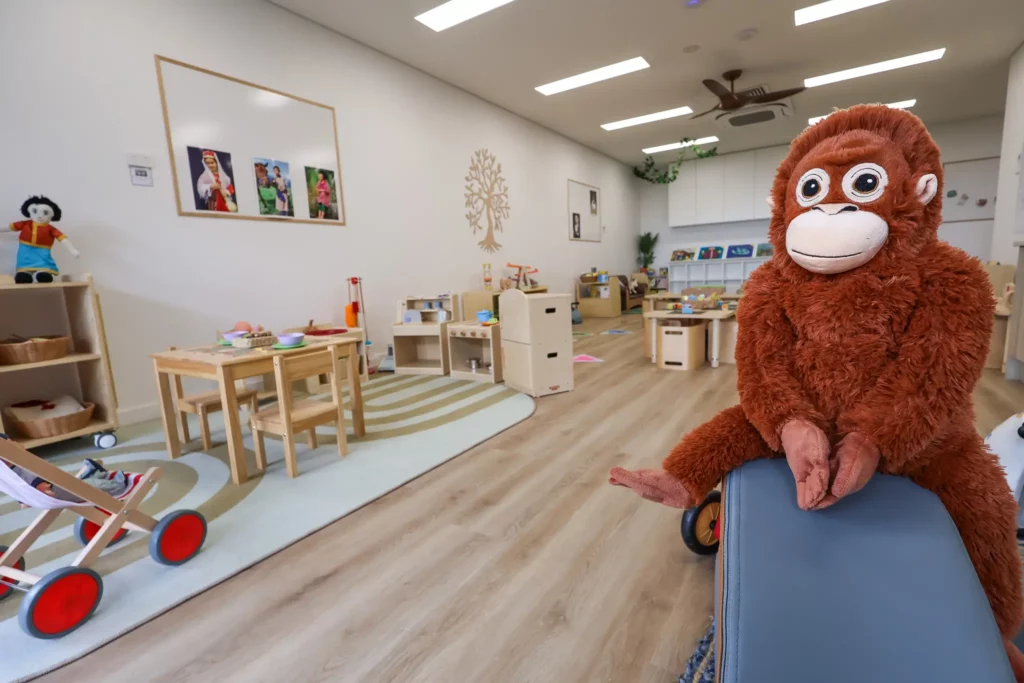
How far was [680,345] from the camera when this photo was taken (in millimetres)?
3928

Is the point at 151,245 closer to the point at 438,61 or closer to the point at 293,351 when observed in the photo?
the point at 293,351

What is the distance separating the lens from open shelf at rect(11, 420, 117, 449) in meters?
2.29

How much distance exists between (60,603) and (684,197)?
977cm

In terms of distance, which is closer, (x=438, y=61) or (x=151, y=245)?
(x=151, y=245)

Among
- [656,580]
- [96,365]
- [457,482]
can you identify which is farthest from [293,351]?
[656,580]

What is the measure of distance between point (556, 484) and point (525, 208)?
5.05 metres

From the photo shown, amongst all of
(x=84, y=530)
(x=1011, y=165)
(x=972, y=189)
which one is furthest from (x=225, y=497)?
(x=972, y=189)

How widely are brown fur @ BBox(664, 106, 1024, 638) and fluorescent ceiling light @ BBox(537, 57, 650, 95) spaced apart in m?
4.38

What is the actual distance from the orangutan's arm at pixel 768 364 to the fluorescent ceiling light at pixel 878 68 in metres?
5.64

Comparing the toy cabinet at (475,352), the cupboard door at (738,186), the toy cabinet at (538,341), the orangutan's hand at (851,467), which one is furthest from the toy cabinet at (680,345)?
the cupboard door at (738,186)

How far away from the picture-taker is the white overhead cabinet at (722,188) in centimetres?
841

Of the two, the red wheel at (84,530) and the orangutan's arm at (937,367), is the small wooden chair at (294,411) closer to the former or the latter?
the red wheel at (84,530)

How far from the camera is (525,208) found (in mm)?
6402

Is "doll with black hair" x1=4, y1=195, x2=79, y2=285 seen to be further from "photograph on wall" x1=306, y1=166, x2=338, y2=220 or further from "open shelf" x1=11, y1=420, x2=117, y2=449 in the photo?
"photograph on wall" x1=306, y1=166, x2=338, y2=220
